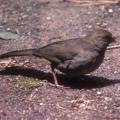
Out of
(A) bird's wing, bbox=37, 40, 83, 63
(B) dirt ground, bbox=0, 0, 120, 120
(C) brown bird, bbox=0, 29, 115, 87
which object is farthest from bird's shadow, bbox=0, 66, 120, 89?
(A) bird's wing, bbox=37, 40, 83, 63

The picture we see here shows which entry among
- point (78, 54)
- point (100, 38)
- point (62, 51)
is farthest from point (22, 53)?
point (100, 38)

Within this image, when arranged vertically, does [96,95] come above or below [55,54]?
below

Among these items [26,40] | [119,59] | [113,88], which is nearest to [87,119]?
[113,88]

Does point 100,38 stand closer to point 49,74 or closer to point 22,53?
point 49,74

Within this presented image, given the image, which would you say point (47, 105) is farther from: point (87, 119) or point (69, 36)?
point (69, 36)

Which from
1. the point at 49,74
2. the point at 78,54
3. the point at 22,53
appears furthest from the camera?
the point at 49,74

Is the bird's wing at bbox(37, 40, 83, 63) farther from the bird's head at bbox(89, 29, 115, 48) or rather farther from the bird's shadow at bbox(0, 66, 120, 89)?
the bird's shadow at bbox(0, 66, 120, 89)

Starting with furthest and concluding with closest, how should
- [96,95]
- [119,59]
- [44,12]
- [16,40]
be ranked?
[44,12]
[16,40]
[119,59]
[96,95]
